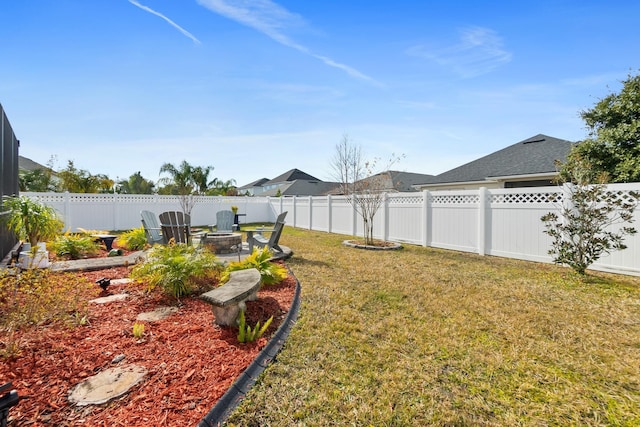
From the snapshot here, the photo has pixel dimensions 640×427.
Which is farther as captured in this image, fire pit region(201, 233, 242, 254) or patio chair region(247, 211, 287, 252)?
fire pit region(201, 233, 242, 254)

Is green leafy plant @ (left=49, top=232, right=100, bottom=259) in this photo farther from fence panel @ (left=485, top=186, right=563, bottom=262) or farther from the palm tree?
the palm tree

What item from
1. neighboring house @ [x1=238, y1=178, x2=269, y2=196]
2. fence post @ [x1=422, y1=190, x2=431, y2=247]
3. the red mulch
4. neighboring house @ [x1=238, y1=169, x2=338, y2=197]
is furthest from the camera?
neighboring house @ [x1=238, y1=178, x2=269, y2=196]

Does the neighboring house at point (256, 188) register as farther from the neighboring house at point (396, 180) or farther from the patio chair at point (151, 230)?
the patio chair at point (151, 230)

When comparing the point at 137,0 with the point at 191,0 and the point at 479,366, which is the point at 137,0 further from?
the point at 479,366

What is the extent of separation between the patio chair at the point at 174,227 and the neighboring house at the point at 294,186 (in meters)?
24.6

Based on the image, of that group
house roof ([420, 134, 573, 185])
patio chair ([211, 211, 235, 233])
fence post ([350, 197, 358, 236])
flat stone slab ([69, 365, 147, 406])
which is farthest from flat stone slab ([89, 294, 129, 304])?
house roof ([420, 134, 573, 185])

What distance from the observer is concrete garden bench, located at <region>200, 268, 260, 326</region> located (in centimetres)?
271

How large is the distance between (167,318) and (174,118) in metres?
10.7

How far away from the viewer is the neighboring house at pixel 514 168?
451 inches

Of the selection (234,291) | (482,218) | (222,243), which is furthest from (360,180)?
(234,291)

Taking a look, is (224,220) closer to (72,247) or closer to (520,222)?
(72,247)

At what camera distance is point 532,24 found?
6.83m

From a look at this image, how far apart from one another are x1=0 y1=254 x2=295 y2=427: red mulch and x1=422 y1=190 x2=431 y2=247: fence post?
6.36 metres

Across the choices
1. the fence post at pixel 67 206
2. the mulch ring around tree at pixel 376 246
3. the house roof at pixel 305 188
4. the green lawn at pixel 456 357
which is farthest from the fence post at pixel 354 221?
the house roof at pixel 305 188
